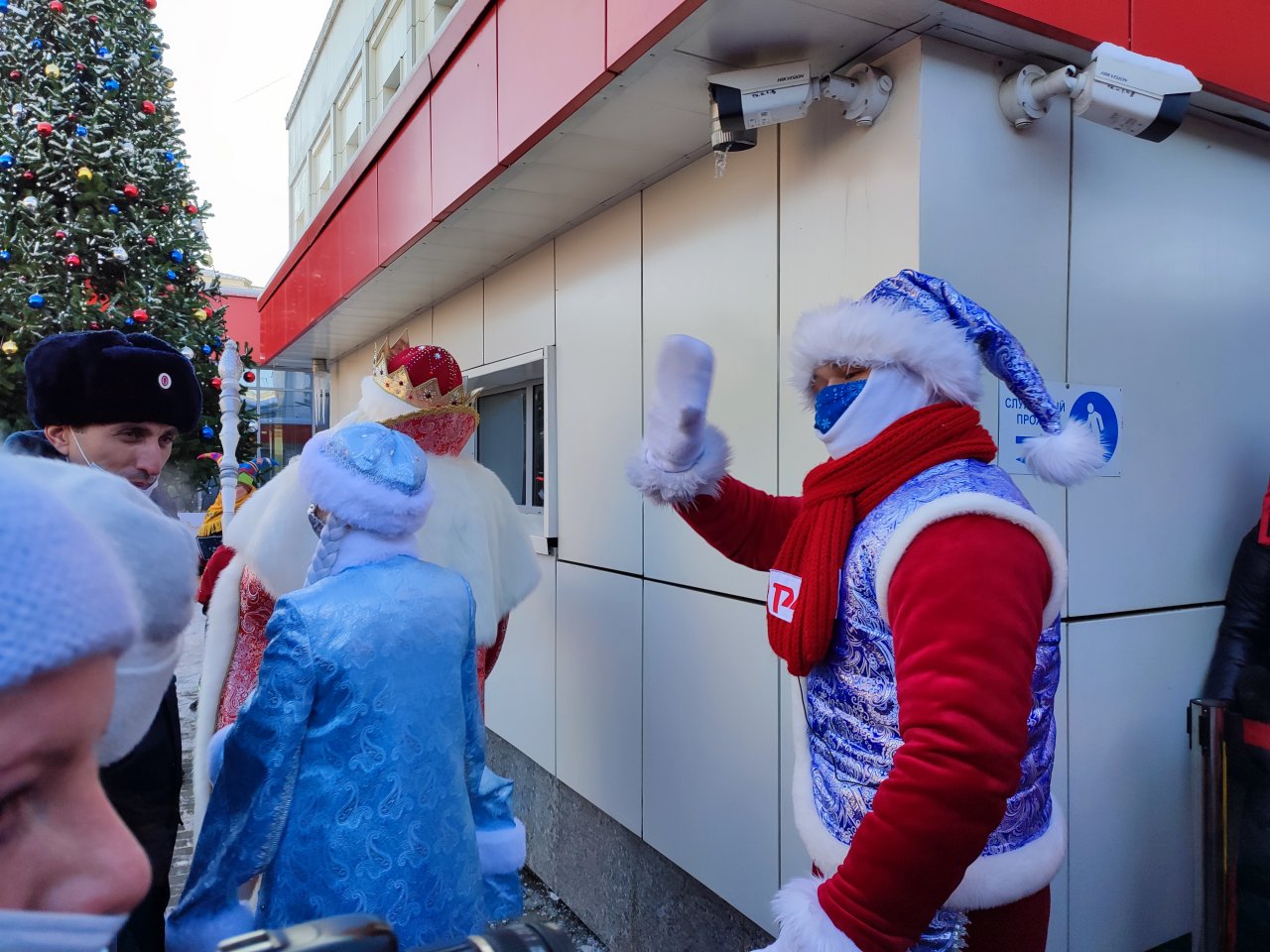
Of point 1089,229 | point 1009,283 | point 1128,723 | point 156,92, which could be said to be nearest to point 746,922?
point 1128,723

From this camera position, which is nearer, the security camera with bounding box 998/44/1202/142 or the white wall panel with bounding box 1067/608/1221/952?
the security camera with bounding box 998/44/1202/142

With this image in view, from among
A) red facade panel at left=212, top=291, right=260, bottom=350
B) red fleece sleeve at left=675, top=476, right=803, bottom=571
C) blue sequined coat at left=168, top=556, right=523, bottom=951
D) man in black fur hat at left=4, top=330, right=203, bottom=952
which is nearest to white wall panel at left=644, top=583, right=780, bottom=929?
red fleece sleeve at left=675, top=476, right=803, bottom=571

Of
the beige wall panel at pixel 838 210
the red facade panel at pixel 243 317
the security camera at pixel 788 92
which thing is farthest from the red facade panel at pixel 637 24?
the red facade panel at pixel 243 317

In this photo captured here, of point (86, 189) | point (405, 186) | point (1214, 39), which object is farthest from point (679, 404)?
point (86, 189)

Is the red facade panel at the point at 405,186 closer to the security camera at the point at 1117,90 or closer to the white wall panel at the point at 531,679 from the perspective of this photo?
the white wall panel at the point at 531,679

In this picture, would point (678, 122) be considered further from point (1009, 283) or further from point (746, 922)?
point (746, 922)

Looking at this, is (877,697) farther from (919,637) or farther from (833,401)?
(833,401)

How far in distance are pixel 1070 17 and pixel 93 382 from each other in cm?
277

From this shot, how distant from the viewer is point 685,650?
10.6 feet

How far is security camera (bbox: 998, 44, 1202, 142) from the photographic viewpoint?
2.17m

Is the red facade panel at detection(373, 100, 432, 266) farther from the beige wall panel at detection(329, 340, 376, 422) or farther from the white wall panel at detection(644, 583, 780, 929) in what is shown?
the beige wall panel at detection(329, 340, 376, 422)

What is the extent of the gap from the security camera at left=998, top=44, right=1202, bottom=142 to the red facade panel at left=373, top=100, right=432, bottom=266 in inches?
103

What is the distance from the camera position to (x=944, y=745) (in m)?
1.21

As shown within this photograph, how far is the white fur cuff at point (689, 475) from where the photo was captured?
2111 mm
